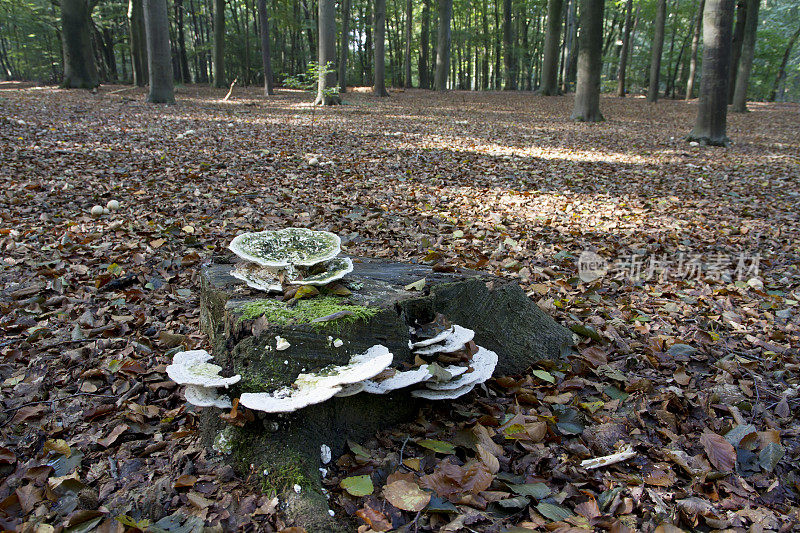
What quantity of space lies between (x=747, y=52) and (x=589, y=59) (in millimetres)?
7929

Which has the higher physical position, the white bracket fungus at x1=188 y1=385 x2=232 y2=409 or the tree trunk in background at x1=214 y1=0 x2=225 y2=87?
the tree trunk in background at x1=214 y1=0 x2=225 y2=87

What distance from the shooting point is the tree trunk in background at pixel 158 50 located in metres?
12.8

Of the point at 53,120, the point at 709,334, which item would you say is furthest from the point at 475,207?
the point at 53,120

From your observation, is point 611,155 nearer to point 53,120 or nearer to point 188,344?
point 188,344

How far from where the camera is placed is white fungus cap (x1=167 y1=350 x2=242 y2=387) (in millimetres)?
1915

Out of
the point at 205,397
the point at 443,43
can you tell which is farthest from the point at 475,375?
the point at 443,43

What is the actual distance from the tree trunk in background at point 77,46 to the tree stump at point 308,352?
17.5 metres

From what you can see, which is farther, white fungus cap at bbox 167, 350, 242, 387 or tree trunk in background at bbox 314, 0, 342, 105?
tree trunk in background at bbox 314, 0, 342, 105

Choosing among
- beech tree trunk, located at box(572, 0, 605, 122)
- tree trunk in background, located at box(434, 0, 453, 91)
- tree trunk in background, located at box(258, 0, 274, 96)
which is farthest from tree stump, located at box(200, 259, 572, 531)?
tree trunk in background, located at box(434, 0, 453, 91)

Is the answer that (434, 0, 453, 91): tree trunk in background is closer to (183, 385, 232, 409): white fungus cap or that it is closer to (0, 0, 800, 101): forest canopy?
(0, 0, 800, 101): forest canopy

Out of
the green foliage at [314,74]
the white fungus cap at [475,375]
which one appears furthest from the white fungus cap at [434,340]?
the green foliage at [314,74]

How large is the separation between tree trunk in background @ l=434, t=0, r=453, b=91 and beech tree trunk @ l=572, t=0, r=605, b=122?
10.4 meters

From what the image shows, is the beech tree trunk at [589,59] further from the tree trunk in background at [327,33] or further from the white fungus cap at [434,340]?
the white fungus cap at [434,340]

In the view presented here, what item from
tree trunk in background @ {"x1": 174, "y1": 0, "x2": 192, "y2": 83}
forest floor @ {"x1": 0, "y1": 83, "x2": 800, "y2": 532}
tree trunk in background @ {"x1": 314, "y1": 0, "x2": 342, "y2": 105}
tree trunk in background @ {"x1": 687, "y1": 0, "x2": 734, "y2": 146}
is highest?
tree trunk in background @ {"x1": 174, "y1": 0, "x2": 192, "y2": 83}
